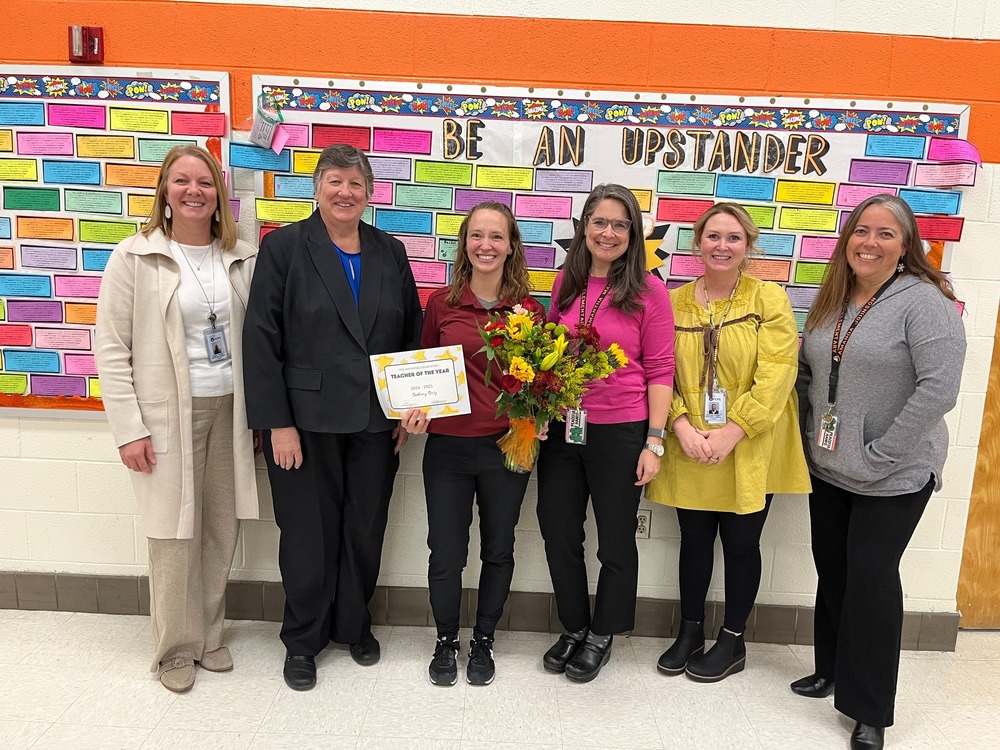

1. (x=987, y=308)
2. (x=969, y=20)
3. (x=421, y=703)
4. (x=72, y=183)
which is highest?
(x=969, y=20)

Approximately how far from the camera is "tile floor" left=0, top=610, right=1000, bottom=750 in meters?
2.17

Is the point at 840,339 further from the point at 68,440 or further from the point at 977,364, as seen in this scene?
the point at 68,440

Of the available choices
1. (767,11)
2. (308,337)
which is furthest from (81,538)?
(767,11)

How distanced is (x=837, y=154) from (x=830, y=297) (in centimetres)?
67

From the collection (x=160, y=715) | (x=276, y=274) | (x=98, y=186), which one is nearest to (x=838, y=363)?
(x=276, y=274)

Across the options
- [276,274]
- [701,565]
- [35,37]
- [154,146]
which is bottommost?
[701,565]

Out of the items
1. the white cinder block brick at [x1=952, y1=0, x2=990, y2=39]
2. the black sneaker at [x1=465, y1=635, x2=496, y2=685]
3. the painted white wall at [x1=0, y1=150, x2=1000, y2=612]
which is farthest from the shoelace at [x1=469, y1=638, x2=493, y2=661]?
the white cinder block brick at [x1=952, y1=0, x2=990, y2=39]

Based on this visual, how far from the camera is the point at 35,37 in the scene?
2.55 meters

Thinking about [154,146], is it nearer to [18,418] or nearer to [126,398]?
[126,398]

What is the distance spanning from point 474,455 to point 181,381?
3.37 feet

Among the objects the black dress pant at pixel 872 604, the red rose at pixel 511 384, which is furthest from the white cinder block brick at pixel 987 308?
the red rose at pixel 511 384

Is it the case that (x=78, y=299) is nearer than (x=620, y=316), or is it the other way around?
(x=620, y=316)

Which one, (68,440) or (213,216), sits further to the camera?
(68,440)

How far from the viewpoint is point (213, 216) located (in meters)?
2.40
